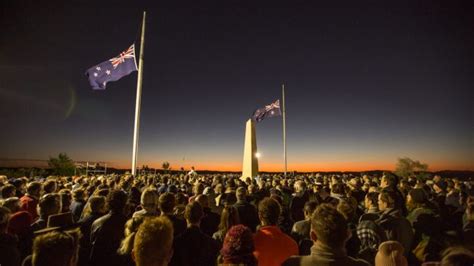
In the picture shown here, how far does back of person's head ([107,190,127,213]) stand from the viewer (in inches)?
161

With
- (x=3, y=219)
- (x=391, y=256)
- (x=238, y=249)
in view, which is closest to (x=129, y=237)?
(x=3, y=219)

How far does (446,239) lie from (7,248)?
5.79 metres

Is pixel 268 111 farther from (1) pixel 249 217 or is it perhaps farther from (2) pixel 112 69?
(1) pixel 249 217

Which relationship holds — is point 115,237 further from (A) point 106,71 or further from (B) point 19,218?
(A) point 106,71

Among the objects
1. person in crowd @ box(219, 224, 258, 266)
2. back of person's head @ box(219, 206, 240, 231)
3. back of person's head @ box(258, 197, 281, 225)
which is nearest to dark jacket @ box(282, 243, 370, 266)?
person in crowd @ box(219, 224, 258, 266)

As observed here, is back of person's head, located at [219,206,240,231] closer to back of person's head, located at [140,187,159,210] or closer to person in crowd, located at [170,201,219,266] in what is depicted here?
person in crowd, located at [170,201,219,266]

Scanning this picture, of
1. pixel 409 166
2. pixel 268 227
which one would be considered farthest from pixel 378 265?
pixel 409 166

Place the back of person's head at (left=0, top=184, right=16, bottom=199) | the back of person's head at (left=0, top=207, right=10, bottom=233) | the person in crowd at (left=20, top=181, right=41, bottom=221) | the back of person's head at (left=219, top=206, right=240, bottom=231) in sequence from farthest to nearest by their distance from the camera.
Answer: the back of person's head at (left=0, top=184, right=16, bottom=199) < the person in crowd at (left=20, top=181, right=41, bottom=221) < the back of person's head at (left=219, top=206, right=240, bottom=231) < the back of person's head at (left=0, top=207, right=10, bottom=233)

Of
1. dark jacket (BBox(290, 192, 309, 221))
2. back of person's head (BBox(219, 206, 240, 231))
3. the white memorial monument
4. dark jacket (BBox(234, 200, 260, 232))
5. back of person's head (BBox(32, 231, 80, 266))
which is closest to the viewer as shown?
back of person's head (BBox(32, 231, 80, 266))

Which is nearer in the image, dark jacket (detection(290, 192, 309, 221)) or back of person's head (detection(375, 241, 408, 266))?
back of person's head (detection(375, 241, 408, 266))

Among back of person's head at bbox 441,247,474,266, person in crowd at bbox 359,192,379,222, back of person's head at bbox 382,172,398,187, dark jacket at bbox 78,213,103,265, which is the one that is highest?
back of person's head at bbox 382,172,398,187

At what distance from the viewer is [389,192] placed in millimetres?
4438

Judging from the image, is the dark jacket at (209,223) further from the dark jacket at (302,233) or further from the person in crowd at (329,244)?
the person in crowd at (329,244)

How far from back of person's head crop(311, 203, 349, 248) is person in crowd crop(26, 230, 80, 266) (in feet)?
6.44
